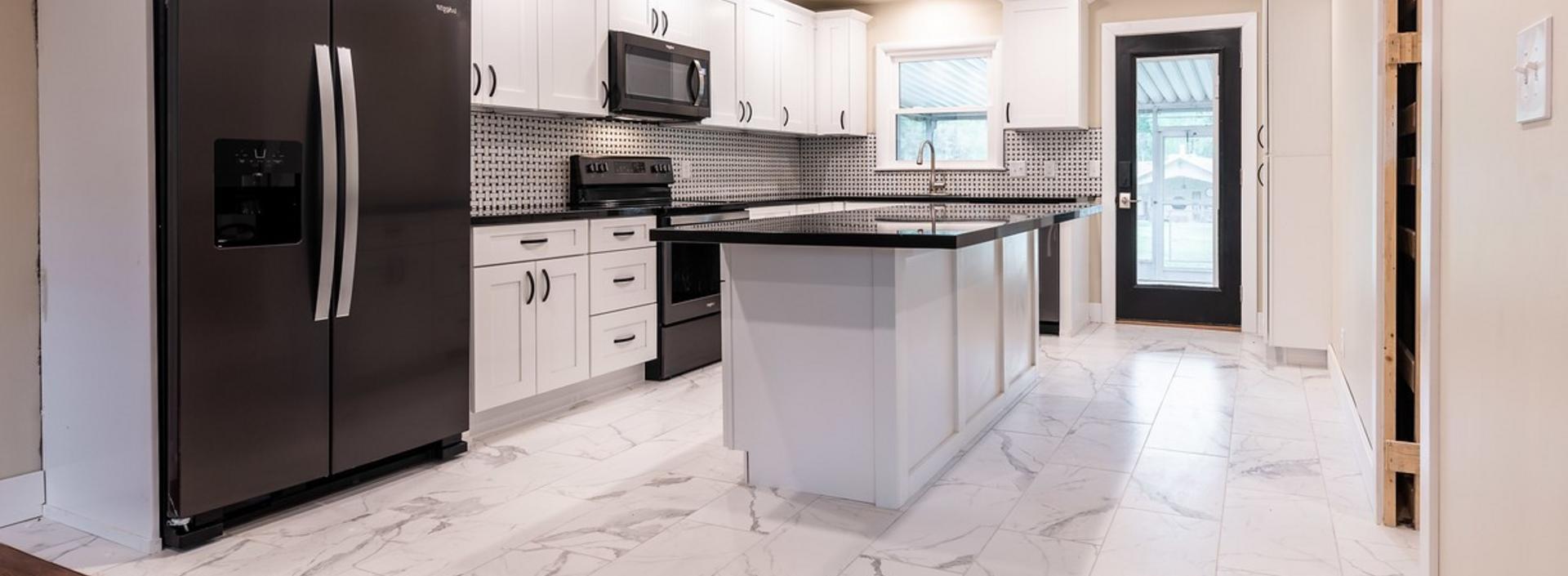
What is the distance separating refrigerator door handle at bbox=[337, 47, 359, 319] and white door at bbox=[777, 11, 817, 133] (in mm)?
3656

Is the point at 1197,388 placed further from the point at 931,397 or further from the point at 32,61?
the point at 32,61

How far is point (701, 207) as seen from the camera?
5020 mm

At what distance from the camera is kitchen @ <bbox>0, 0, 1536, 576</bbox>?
262cm

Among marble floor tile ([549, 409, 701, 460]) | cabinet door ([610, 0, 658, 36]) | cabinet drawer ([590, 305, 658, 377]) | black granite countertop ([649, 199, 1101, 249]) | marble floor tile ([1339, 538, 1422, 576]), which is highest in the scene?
cabinet door ([610, 0, 658, 36])

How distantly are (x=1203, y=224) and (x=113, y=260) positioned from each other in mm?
5731

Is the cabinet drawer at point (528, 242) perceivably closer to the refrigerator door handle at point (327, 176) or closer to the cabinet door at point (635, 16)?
the refrigerator door handle at point (327, 176)

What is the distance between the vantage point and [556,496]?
3105mm

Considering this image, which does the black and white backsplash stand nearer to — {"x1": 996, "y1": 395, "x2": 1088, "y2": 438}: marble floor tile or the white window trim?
the white window trim

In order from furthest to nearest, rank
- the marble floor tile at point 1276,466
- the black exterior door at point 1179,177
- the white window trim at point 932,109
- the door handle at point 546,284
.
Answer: the white window trim at point 932,109 < the black exterior door at point 1179,177 < the door handle at point 546,284 < the marble floor tile at point 1276,466

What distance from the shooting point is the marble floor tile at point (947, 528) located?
Answer: 8.46 ft

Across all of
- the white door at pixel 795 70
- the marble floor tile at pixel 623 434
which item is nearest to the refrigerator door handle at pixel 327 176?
the marble floor tile at pixel 623 434

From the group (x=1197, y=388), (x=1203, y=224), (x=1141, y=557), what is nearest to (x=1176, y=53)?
(x=1203, y=224)

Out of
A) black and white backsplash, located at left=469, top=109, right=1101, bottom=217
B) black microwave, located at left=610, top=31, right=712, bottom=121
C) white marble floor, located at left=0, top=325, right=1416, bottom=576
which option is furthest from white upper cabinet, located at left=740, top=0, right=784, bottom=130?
white marble floor, located at left=0, top=325, right=1416, bottom=576

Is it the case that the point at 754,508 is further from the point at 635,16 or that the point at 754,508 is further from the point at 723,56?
the point at 723,56
